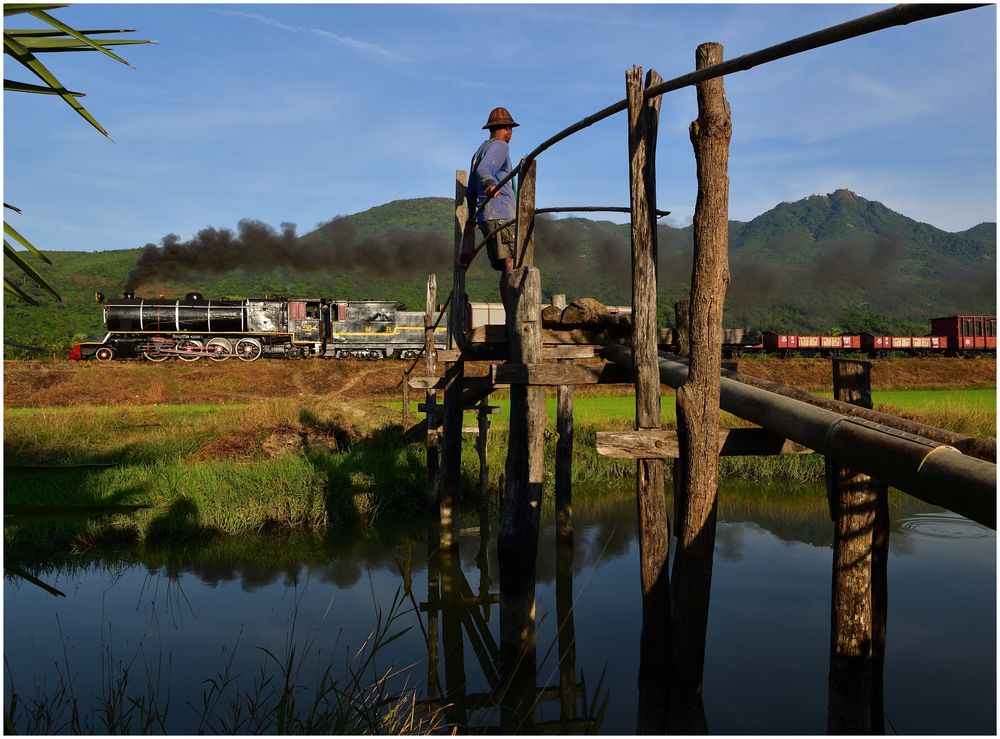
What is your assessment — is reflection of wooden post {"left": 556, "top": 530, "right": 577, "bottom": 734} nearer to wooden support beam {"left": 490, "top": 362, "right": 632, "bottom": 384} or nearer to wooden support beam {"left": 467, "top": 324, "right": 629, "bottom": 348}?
wooden support beam {"left": 490, "top": 362, "right": 632, "bottom": 384}

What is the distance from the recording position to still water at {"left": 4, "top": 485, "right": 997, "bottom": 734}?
5430 millimetres

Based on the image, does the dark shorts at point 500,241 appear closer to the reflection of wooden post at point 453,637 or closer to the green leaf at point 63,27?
the reflection of wooden post at point 453,637

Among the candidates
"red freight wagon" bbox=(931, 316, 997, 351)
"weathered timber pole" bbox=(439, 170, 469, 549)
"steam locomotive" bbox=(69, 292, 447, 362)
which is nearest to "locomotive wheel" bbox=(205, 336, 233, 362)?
"steam locomotive" bbox=(69, 292, 447, 362)

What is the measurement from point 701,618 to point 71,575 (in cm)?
708

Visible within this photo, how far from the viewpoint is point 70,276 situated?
241 ft

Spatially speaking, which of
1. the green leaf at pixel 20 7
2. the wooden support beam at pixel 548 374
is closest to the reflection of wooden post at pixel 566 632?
the wooden support beam at pixel 548 374

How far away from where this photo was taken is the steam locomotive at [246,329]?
28219 millimetres

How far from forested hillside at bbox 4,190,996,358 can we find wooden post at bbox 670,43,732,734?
12.0 metres

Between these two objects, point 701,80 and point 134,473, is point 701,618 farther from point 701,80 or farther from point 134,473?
point 134,473

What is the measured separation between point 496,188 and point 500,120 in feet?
2.28

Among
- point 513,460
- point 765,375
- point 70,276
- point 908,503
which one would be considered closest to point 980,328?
point 765,375

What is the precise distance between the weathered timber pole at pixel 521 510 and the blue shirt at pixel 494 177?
1.31 m

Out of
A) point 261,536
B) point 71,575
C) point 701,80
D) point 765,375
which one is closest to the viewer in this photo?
point 701,80

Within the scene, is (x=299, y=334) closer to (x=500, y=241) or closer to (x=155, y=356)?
(x=155, y=356)
